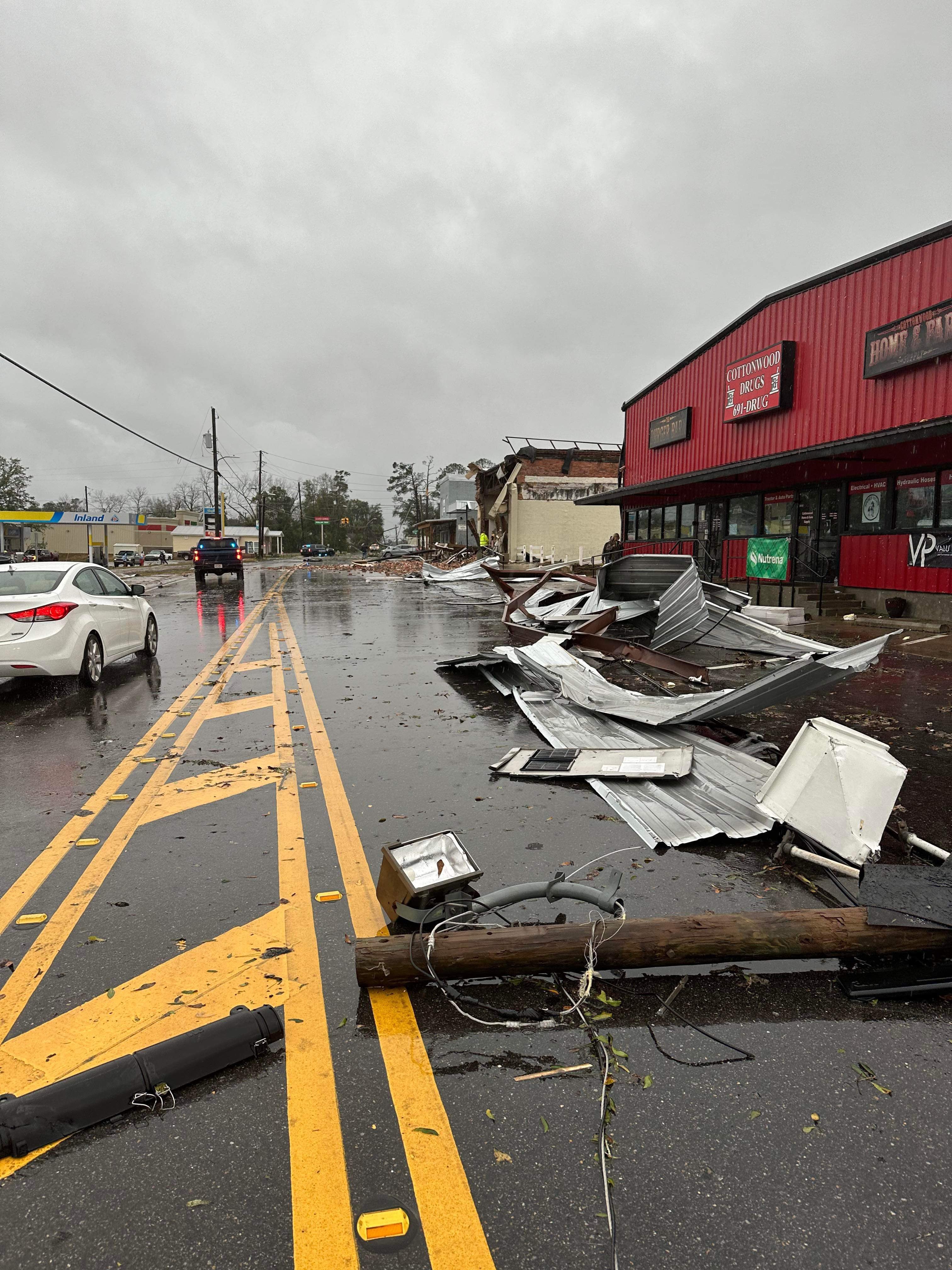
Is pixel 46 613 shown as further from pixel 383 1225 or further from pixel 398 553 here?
pixel 398 553

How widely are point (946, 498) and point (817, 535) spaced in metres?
4.20

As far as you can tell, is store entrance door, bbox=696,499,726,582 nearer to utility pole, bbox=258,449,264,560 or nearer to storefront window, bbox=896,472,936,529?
storefront window, bbox=896,472,936,529

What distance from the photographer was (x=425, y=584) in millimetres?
33500

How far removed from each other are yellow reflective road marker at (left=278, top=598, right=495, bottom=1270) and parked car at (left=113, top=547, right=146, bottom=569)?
238 ft

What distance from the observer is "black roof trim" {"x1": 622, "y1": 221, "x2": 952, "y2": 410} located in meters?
15.4

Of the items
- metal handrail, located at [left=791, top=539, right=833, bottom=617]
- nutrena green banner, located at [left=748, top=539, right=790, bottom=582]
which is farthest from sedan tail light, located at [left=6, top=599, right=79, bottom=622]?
metal handrail, located at [left=791, top=539, right=833, bottom=617]

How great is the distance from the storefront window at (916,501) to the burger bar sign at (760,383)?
4.52 m

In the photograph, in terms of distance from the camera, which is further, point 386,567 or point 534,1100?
point 386,567

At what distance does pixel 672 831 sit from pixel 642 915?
3.76 feet

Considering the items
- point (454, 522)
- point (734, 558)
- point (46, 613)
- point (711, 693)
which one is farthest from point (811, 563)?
point (454, 522)

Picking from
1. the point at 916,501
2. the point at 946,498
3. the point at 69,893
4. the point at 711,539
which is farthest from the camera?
the point at 711,539

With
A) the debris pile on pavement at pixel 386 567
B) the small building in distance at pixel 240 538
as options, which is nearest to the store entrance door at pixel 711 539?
the debris pile on pavement at pixel 386 567

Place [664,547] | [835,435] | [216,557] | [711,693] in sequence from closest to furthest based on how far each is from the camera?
[711,693] → [835,435] → [664,547] → [216,557]

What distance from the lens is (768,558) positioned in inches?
760
